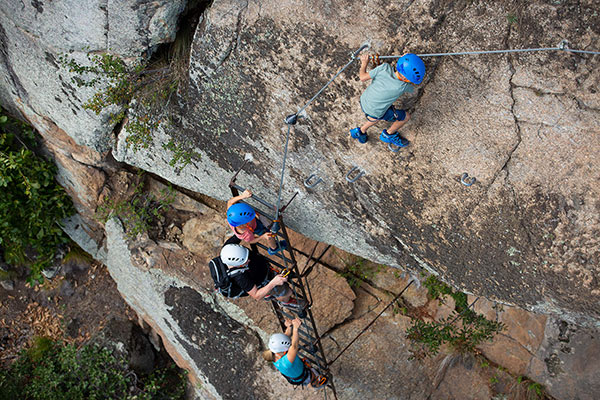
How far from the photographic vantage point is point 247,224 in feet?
15.8

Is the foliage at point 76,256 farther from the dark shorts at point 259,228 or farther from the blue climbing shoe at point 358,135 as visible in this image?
the blue climbing shoe at point 358,135

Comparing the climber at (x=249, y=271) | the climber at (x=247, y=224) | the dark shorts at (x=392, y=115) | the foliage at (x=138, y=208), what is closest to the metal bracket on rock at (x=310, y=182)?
the climber at (x=247, y=224)

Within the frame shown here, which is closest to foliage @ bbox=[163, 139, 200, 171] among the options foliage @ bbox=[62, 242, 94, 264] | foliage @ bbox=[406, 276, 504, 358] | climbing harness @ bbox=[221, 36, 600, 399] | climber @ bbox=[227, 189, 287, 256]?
climbing harness @ bbox=[221, 36, 600, 399]

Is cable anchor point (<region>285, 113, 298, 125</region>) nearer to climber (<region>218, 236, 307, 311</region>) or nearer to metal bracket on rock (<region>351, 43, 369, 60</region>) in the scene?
metal bracket on rock (<region>351, 43, 369, 60</region>)

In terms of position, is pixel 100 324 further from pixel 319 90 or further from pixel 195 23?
pixel 319 90

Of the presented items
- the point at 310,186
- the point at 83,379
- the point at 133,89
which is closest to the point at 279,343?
the point at 310,186

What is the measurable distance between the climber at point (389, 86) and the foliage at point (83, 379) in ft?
21.1

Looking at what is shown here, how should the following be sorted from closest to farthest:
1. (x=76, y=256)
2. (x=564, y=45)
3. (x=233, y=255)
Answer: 1. (x=564, y=45)
2. (x=233, y=255)
3. (x=76, y=256)

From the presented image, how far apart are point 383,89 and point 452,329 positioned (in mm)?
3960

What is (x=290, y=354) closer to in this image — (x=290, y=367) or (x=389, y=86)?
(x=290, y=367)


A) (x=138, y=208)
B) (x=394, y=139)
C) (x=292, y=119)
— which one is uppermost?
(x=292, y=119)

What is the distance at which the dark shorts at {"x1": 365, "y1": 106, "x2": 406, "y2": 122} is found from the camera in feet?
12.4

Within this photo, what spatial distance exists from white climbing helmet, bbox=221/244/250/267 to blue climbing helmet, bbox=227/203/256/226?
24 cm

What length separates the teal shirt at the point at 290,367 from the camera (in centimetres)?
523
